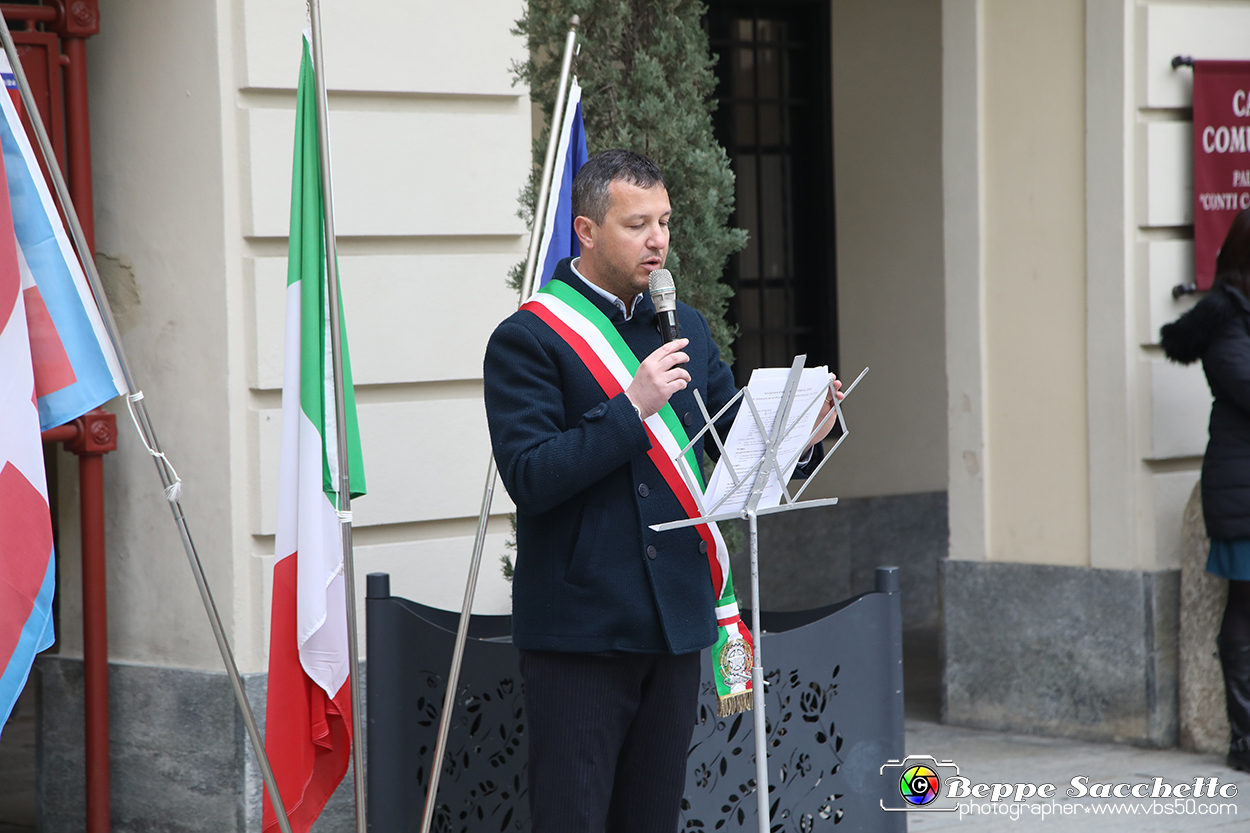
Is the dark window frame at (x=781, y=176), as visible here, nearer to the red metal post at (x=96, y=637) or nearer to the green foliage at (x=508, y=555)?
the green foliage at (x=508, y=555)

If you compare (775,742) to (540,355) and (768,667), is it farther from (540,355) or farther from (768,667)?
(540,355)

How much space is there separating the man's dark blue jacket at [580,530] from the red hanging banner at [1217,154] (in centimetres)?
380

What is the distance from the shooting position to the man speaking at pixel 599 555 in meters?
3.19

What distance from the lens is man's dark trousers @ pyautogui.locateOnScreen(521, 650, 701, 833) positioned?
322cm

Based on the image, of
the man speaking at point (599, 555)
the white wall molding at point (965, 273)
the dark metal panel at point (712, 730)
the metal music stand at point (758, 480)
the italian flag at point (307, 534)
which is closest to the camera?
the metal music stand at point (758, 480)

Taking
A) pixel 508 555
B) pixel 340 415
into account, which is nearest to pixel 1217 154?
pixel 508 555

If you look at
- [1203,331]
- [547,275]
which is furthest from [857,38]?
[547,275]

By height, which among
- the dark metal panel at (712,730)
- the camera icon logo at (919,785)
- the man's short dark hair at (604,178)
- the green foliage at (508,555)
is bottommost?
the camera icon logo at (919,785)

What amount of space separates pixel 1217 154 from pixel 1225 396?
43.7 inches

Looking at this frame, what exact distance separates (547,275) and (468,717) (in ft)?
4.07

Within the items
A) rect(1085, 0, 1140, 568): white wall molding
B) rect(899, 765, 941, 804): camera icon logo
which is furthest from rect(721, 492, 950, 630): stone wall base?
rect(899, 765, 941, 804): camera icon logo

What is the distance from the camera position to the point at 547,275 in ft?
14.7

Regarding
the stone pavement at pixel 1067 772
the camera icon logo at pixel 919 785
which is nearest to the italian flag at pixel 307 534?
the camera icon logo at pixel 919 785

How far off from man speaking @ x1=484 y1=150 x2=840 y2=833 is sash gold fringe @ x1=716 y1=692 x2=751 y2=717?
78 millimetres
